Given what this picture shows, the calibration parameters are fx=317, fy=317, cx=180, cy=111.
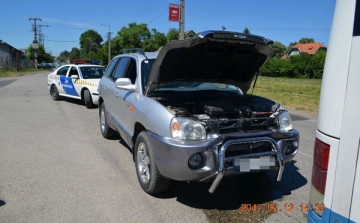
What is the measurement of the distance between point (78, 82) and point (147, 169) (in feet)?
27.3

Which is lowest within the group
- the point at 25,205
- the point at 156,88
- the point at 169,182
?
the point at 25,205

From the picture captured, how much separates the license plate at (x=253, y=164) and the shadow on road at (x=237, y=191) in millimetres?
521

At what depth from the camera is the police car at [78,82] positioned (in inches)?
436

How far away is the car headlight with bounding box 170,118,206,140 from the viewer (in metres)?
3.46

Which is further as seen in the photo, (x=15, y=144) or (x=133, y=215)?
(x=15, y=144)

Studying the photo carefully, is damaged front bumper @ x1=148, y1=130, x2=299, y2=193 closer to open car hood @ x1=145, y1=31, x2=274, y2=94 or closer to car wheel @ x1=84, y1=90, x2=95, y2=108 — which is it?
open car hood @ x1=145, y1=31, x2=274, y2=94

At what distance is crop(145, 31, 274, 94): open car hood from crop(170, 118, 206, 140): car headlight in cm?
105

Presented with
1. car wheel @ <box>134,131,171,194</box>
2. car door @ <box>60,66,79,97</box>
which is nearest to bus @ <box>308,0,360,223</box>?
car wheel @ <box>134,131,171,194</box>

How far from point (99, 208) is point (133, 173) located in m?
1.17

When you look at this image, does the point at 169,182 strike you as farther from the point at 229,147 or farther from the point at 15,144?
the point at 15,144

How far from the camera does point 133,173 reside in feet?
15.9

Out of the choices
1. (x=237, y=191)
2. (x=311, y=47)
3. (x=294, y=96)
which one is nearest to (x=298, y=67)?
(x=294, y=96)

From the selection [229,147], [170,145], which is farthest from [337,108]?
[170,145]

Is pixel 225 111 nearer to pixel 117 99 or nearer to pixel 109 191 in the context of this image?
pixel 109 191
